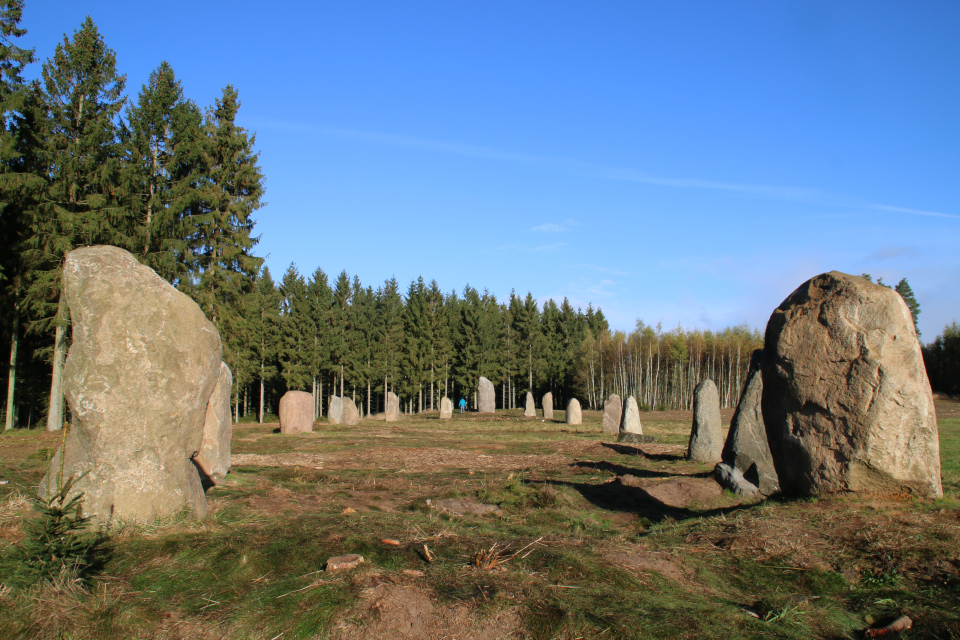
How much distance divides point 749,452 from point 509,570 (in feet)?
23.5

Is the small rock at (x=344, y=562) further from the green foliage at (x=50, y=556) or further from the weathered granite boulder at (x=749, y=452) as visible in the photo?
the weathered granite boulder at (x=749, y=452)

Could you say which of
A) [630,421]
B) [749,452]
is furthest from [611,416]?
[749,452]

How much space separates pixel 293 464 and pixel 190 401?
7348 mm

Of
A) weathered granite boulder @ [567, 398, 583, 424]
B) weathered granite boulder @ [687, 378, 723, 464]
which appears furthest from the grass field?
weathered granite boulder @ [567, 398, 583, 424]

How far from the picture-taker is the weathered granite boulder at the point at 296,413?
21.7 metres

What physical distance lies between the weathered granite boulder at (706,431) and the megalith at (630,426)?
16.1ft

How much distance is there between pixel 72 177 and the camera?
1883 cm

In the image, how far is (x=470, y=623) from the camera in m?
3.93

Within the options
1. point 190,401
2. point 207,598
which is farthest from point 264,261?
point 207,598

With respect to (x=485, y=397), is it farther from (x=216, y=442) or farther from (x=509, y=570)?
(x=509, y=570)

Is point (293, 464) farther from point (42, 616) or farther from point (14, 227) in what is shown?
point (14, 227)

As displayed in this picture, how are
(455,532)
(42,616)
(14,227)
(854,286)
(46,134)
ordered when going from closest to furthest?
(42,616)
(455,532)
(854,286)
(46,134)
(14,227)

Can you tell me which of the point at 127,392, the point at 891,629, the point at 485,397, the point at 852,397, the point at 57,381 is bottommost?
the point at 891,629

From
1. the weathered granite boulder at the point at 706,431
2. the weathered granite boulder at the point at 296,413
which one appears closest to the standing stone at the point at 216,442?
the weathered granite boulder at the point at 706,431
